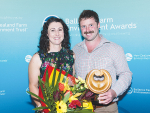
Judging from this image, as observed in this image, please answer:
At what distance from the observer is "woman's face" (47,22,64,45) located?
5.43ft

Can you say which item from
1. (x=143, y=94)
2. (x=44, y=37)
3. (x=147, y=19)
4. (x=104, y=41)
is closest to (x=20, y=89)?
(x=44, y=37)

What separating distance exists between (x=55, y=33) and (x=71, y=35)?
0.70 meters

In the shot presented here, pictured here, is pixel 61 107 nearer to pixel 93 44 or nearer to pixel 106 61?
pixel 106 61

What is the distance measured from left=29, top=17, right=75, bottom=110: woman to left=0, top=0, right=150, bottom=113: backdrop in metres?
0.64

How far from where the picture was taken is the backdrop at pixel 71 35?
2172 millimetres

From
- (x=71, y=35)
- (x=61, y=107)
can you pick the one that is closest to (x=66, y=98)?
(x=61, y=107)

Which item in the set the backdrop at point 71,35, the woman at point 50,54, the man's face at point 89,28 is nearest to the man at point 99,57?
the man's face at point 89,28

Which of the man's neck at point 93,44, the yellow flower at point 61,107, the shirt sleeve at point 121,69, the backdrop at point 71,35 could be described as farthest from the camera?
the backdrop at point 71,35

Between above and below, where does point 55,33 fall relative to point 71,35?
below

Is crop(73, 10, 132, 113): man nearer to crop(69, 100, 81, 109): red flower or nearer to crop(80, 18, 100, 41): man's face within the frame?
crop(80, 18, 100, 41): man's face

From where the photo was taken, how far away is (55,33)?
166 centimetres

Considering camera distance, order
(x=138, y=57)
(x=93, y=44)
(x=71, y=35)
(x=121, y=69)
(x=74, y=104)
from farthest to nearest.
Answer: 1. (x=71, y=35)
2. (x=138, y=57)
3. (x=93, y=44)
4. (x=121, y=69)
5. (x=74, y=104)

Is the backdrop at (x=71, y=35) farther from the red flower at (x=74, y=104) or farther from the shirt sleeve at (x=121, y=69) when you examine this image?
the red flower at (x=74, y=104)

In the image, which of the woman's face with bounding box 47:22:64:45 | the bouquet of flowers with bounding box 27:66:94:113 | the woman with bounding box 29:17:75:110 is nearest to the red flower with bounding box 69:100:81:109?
the bouquet of flowers with bounding box 27:66:94:113
